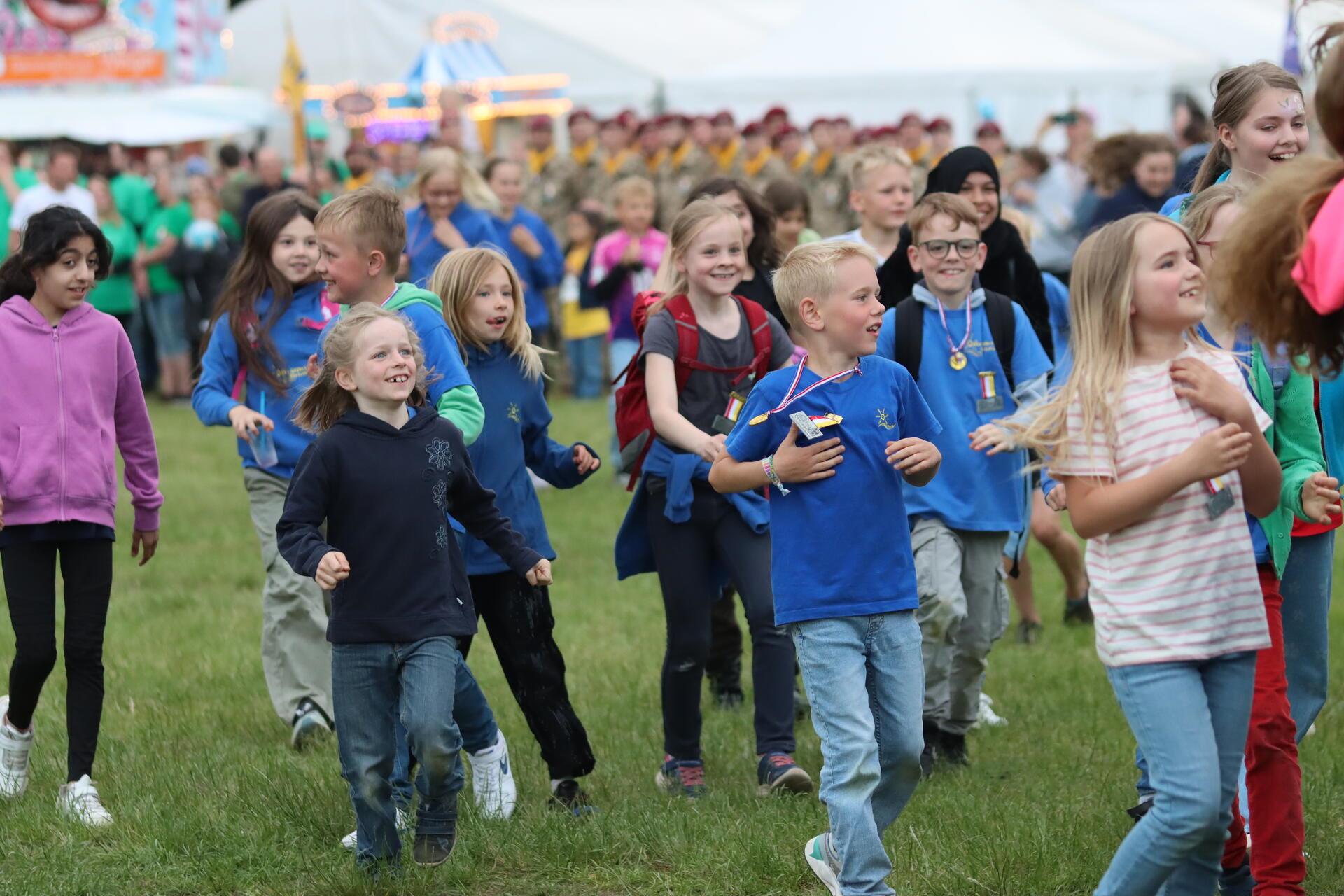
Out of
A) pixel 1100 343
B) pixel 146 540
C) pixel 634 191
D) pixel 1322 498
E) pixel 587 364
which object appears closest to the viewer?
pixel 1100 343

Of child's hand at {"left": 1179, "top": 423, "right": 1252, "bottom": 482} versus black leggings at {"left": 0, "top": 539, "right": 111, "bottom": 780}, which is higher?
child's hand at {"left": 1179, "top": 423, "right": 1252, "bottom": 482}

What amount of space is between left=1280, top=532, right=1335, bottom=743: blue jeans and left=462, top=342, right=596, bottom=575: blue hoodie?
90.5 inches

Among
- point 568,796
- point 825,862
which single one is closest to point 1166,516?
point 825,862

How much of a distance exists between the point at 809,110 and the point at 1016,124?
118 inches

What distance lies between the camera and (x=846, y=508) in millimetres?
4781

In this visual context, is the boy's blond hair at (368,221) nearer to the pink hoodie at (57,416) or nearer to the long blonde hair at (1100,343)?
the pink hoodie at (57,416)

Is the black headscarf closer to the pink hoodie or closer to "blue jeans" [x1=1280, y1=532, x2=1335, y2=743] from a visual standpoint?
"blue jeans" [x1=1280, y1=532, x2=1335, y2=743]

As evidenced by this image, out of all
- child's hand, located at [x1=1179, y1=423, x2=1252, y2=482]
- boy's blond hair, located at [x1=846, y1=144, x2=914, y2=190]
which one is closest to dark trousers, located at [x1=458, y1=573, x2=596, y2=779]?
boy's blond hair, located at [x1=846, y1=144, x2=914, y2=190]

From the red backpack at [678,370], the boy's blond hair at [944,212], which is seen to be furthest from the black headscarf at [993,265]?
the red backpack at [678,370]

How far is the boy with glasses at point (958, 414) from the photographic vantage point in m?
6.12

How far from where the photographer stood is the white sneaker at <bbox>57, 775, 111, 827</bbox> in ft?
19.0

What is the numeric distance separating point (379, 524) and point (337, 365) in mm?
499

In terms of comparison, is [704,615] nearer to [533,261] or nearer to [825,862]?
[825,862]

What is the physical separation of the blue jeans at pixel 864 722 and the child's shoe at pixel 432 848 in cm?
121
